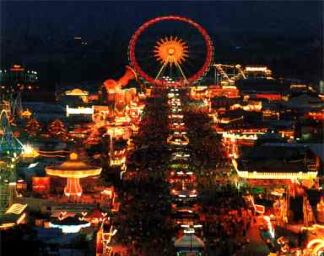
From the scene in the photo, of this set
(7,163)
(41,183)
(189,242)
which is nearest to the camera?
(189,242)

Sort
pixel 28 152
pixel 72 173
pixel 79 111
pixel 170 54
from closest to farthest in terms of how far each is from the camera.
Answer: pixel 72 173 < pixel 28 152 < pixel 79 111 < pixel 170 54

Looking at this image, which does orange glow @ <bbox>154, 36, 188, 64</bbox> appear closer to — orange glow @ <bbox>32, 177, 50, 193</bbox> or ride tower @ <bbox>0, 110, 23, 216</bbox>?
ride tower @ <bbox>0, 110, 23, 216</bbox>

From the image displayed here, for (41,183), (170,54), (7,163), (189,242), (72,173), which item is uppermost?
(170,54)

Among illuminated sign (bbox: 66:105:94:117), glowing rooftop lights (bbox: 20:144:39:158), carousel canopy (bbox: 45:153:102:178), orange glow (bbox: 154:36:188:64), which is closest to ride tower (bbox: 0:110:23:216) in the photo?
glowing rooftop lights (bbox: 20:144:39:158)

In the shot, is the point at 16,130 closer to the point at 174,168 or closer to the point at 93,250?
the point at 174,168

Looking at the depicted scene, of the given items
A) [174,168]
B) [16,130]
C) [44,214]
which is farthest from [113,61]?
[44,214]

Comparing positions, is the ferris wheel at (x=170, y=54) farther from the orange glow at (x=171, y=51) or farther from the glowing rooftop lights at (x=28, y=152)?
the glowing rooftop lights at (x=28, y=152)

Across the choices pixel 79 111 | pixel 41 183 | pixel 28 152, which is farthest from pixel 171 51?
pixel 41 183

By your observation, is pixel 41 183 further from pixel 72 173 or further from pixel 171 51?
pixel 171 51

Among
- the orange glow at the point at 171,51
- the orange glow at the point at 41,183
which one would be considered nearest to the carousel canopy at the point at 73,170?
the orange glow at the point at 41,183
